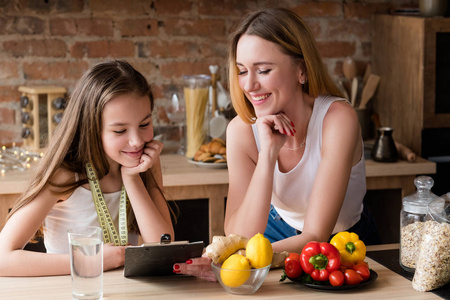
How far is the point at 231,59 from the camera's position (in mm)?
2004

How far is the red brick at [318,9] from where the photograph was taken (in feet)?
10.3

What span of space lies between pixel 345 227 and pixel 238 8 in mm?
1397

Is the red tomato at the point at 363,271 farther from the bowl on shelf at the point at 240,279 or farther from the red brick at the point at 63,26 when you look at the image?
the red brick at the point at 63,26

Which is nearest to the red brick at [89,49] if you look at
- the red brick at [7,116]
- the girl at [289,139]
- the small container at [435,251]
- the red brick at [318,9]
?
the red brick at [7,116]

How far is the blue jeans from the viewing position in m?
2.12

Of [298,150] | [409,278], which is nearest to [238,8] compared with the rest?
[298,150]

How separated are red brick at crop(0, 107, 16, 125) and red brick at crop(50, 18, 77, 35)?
0.40 meters

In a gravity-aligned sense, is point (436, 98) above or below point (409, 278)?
above

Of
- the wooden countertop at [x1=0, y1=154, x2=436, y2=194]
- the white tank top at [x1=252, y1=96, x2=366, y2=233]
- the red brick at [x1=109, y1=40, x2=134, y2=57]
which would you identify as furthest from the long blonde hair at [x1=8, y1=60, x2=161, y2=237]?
the red brick at [x1=109, y1=40, x2=134, y2=57]

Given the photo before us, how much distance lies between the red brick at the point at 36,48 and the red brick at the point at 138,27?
0.28 metres

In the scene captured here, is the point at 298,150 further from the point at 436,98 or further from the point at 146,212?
the point at 436,98

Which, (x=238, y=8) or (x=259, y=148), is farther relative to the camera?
(x=238, y=8)

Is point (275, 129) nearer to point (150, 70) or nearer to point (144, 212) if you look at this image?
point (144, 212)

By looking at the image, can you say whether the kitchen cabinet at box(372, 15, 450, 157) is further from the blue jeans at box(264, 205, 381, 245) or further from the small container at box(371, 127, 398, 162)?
the blue jeans at box(264, 205, 381, 245)
